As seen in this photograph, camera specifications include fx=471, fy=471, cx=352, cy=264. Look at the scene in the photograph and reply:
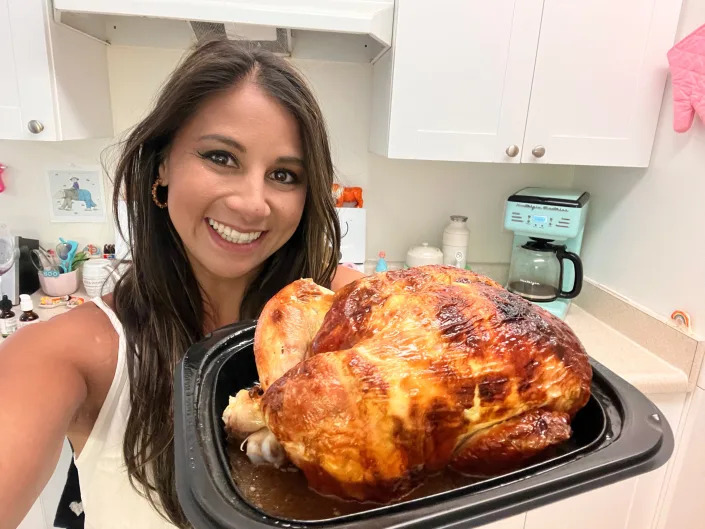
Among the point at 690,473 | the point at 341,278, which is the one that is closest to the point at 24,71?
the point at 341,278

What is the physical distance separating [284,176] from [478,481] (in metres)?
0.62

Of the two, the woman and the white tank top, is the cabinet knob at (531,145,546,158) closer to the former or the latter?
the woman

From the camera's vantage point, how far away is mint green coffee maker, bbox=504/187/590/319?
63.9 inches

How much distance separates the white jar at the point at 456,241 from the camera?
6.15ft

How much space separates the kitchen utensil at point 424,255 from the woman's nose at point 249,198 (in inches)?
43.9

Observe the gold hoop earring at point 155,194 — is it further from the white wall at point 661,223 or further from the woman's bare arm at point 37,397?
the white wall at point 661,223

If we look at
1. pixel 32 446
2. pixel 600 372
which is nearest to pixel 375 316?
pixel 600 372

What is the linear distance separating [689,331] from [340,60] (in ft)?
4.80

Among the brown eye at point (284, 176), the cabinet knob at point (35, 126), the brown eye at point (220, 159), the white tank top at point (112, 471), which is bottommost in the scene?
the white tank top at point (112, 471)

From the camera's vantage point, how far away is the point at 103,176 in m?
1.75

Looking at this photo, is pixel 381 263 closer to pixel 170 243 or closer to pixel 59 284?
pixel 170 243

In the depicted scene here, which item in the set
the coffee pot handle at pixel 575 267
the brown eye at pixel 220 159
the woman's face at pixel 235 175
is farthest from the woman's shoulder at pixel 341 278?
the coffee pot handle at pixel 575 267

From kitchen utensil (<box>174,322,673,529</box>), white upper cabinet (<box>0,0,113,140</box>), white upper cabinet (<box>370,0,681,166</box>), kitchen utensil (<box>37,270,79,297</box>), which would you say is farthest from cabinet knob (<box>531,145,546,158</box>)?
kitchen utensil (<box>37,270,79,297</box>)

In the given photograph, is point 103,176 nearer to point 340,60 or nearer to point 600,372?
point 340,60
